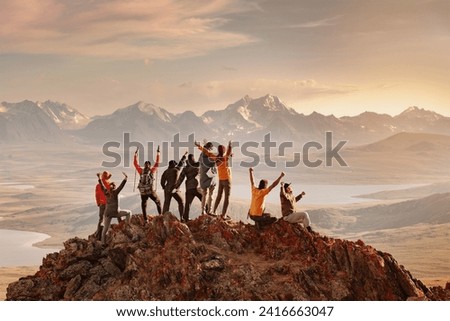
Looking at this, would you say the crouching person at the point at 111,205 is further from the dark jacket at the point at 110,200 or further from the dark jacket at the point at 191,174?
the dark jacket at the point at 191,174

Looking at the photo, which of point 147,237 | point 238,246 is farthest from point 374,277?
point 147,237

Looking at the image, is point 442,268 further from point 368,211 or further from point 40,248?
point 40,248

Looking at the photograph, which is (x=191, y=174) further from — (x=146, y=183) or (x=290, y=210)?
(x=290, y=210)

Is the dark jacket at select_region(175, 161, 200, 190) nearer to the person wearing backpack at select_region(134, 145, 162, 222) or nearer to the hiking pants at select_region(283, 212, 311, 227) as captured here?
the person wearing backpack at select_region(134, 145, 162, 222)

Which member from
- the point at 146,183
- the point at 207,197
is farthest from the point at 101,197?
the point at 207,197

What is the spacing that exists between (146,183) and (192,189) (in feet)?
4.61

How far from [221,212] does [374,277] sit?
5135mm

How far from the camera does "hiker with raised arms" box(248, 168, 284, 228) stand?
16750mm

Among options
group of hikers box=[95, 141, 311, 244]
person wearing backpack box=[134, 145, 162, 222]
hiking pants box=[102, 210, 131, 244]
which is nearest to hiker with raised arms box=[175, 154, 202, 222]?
group of hikers box=[95, 141, 311, 244]

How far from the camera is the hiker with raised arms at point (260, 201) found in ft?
55.0

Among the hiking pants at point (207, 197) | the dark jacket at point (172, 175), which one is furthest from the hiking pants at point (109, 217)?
the hiking pants at point (207, 197)
